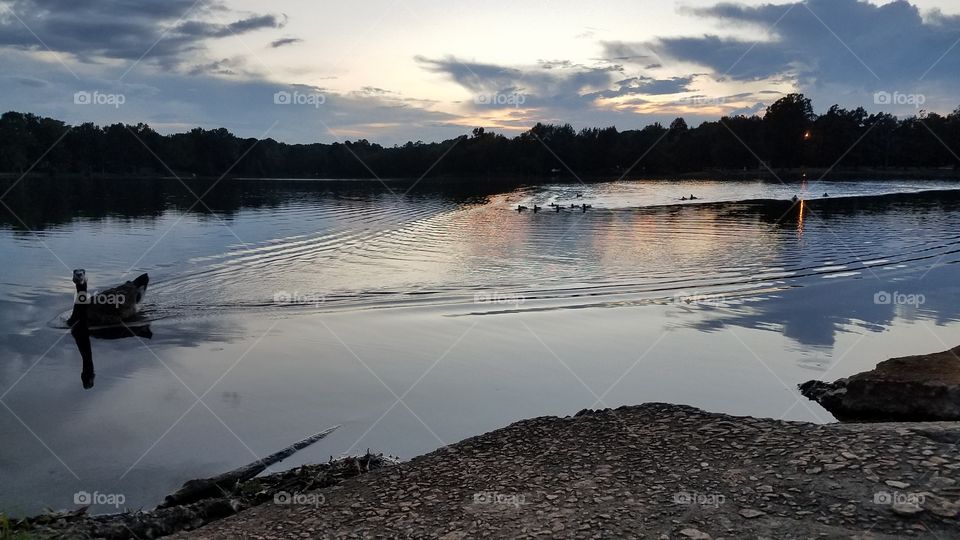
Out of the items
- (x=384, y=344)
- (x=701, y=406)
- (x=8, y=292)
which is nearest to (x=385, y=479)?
(x=701, y=406)

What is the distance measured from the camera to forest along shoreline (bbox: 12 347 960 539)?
20.3 ft

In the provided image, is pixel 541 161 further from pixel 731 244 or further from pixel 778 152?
pixel 731 244

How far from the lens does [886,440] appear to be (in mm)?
7359
